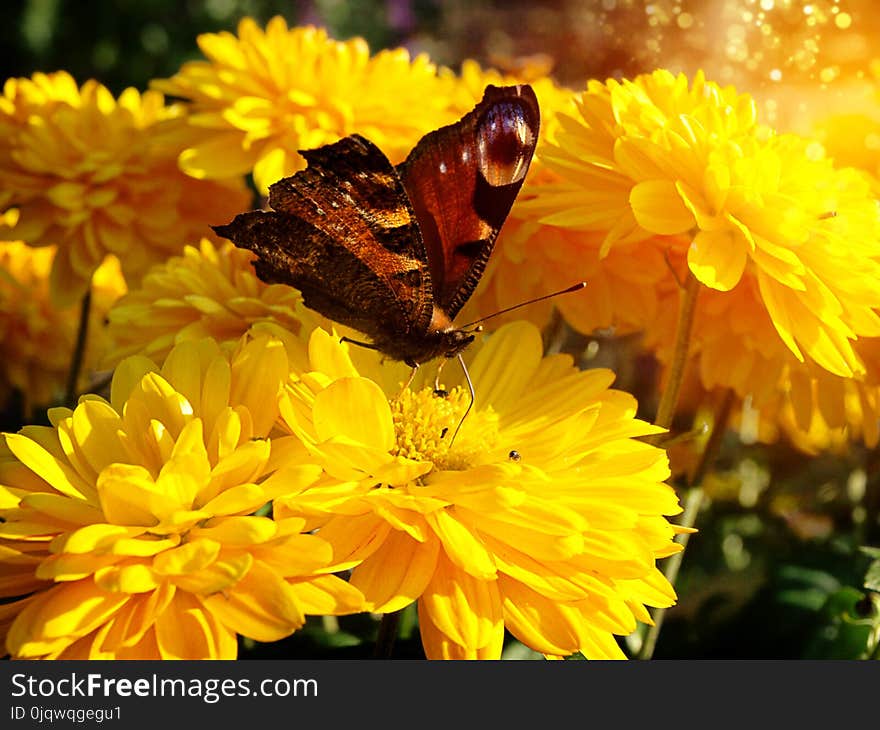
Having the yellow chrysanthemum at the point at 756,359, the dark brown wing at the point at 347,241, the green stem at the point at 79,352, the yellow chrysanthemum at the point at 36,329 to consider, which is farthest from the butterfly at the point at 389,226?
the yellow chrysanthemum at the point at 36,329

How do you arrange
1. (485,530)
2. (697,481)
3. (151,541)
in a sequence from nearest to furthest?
(151,541)
(485,530)
(697,481)

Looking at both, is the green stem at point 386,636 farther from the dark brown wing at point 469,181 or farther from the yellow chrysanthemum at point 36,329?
the yellow chrysanthemum at point 36,329

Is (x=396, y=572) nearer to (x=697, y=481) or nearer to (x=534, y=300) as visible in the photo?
(x=534, y=300)

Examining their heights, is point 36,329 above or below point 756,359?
above

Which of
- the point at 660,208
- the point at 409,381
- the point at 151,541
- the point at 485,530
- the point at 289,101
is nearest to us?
the point at 151,541

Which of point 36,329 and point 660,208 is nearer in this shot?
point 660,208

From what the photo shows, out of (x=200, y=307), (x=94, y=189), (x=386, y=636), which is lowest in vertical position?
(x=386, y=636)

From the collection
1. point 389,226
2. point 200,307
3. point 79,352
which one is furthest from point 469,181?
point 79,352
